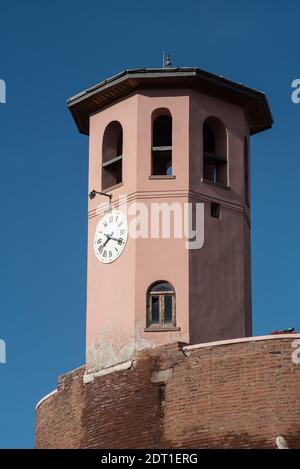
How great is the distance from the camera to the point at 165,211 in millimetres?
48656

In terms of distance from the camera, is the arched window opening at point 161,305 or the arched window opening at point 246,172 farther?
the arched window opening at point 246,172

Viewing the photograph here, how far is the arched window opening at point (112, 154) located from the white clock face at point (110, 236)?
1.34 m

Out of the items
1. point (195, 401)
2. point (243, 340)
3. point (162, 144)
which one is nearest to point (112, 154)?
point (162, 144)

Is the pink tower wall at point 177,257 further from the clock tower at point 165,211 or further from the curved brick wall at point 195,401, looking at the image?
the curved brick wall at point 195,401

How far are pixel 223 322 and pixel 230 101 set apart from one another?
7.11 m

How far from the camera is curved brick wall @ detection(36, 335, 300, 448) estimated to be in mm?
43531

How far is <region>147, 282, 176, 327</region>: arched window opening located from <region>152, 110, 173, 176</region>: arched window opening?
156 inches

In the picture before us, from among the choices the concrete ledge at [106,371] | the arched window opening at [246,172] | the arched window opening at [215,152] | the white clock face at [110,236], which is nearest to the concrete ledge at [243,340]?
the concrete ledge at [106,371]

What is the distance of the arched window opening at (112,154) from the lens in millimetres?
50934

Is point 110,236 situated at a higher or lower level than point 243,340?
higher

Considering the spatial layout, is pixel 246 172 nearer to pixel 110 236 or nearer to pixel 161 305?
pixel 110 236

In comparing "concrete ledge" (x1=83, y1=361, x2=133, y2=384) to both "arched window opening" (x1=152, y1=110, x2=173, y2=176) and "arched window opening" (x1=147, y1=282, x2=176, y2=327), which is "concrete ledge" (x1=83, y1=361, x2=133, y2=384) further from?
"arched window opening" (x1=152, y1=110, x2=173, y2=176)

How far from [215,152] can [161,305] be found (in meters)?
5.63

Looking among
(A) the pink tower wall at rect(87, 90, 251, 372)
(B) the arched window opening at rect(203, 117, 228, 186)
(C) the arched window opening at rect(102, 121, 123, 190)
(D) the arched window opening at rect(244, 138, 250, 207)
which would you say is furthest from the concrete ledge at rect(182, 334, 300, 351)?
(C) the arched window opening at rect(102, 121, 123, 190)
